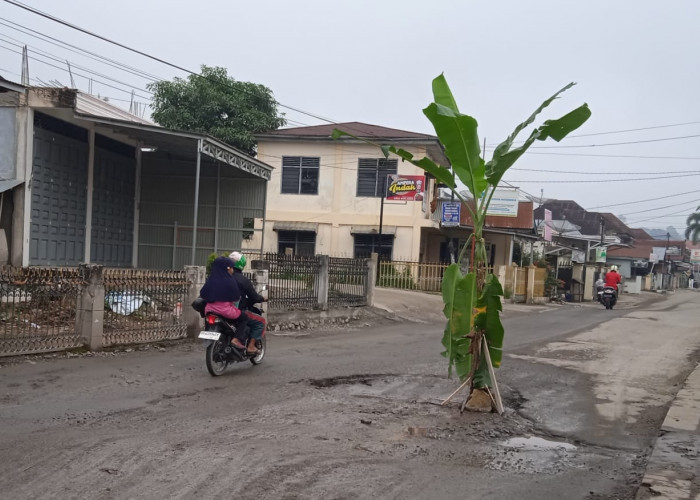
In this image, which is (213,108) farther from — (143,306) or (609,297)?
(143,306)

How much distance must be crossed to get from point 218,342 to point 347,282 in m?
Result: 8.51

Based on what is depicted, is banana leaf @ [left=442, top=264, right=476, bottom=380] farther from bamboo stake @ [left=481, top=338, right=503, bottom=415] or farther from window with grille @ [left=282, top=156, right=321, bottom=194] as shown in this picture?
window with grille @ [left=282, top=156, right=321, bottom=194]

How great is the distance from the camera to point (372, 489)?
4.54 meters

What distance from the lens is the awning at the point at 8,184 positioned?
42.3 ft

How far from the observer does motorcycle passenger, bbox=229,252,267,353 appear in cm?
887

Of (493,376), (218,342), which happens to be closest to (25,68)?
(218,342)

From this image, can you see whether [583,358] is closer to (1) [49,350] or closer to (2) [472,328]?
(2) [472,328]

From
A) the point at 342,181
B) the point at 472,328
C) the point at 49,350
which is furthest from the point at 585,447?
the point at 342,181

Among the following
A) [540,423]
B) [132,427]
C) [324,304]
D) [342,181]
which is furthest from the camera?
[342,181]

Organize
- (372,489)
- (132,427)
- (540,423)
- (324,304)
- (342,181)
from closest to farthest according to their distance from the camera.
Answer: (372,489) → (132,427) → (540,423) → (324,304) → (342,181)

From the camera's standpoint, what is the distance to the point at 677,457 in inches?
219

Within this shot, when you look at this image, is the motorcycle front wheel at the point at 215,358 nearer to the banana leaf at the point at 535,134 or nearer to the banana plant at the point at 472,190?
the banana plant at the point at 472,190

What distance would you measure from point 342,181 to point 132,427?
2390 cm

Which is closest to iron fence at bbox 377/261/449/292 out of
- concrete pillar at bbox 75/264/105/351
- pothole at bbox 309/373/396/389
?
pothole at bbox 309/373/396/389
